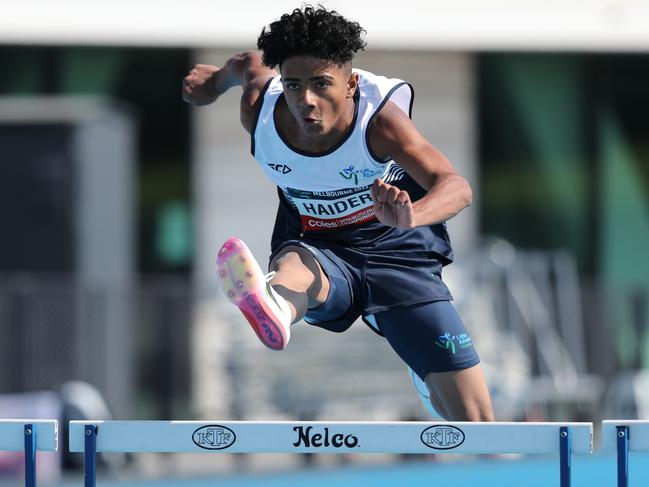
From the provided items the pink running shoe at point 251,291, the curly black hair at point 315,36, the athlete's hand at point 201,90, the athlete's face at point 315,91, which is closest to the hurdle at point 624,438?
the pink running shoe at point 251,291

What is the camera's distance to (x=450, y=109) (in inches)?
520

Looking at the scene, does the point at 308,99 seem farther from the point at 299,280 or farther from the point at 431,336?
the point at 431,336

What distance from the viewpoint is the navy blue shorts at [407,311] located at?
5.23 m

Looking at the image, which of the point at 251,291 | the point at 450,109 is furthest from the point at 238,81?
the point at 450,109

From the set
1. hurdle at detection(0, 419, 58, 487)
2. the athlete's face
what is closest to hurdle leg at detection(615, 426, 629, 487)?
the athlete's face

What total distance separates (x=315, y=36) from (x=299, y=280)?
2.82ft

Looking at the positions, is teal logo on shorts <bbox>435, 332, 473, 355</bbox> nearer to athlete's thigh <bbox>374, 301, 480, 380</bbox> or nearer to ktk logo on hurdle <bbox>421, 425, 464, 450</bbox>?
athlete's thigh <bbox>374, 301, 480, 380</bbox>

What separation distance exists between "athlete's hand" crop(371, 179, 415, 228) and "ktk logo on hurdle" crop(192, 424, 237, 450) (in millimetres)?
849

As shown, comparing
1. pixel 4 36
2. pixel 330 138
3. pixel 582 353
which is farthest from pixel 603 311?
pixel 330 138

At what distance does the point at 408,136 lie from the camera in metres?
4.86

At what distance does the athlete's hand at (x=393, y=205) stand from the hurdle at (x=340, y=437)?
2.12 ft

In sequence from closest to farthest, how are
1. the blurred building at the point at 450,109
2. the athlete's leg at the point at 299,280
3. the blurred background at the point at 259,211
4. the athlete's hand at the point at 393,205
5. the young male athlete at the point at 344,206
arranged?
the athlete's hand at the point at 393,205 → the young male athlete at the point at 344,206 → the athlete's leg at the point at 299,280 → the blurred background at the point at 259,211 → the blurred building at the point at 450,109

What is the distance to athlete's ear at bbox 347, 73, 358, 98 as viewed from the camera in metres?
4.99

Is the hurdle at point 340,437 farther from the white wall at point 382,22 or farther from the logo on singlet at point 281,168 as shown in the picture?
the white wall at point 382,22
